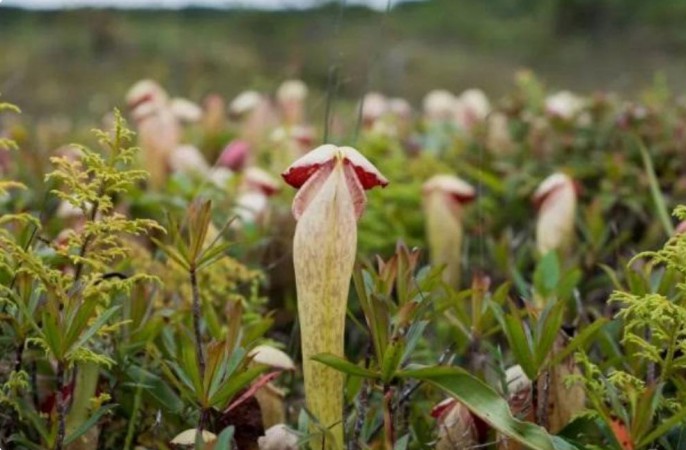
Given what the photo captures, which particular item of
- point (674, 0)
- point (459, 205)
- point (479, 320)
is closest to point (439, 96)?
point (459, 205)

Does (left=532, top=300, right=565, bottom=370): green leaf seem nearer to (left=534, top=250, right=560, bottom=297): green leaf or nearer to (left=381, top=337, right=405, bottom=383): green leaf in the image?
(left=381, top=337, right=405, bottom=383): green leaf

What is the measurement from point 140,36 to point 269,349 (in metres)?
12.6

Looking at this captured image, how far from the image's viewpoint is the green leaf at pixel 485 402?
0.96 metres

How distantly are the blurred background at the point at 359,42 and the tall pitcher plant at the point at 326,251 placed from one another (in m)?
7.78

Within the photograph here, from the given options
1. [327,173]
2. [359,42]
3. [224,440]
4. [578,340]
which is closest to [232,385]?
[224,440]

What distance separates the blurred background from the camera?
10.3 meters

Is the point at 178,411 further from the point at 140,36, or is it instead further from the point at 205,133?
the point at 140,36

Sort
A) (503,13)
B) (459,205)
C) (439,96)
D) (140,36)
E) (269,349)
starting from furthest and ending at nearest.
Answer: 1. (503,13)
2. (140,36)
3. (439,96)
4. (459,205)
5. (269,349)

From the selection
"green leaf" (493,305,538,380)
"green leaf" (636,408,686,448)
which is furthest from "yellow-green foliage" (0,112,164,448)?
"green leaf" (636,408,686,448)

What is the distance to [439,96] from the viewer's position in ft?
13.9

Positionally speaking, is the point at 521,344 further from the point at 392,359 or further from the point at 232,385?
the point at 232,385

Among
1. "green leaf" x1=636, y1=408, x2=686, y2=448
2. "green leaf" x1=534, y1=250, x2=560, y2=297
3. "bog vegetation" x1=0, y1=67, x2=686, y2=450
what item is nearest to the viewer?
"green leaf" x1=636, y1=408, x2=686, y2=448

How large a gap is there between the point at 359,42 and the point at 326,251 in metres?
10.7

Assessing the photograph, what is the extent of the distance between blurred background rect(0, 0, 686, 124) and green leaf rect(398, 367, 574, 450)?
26.0ft
